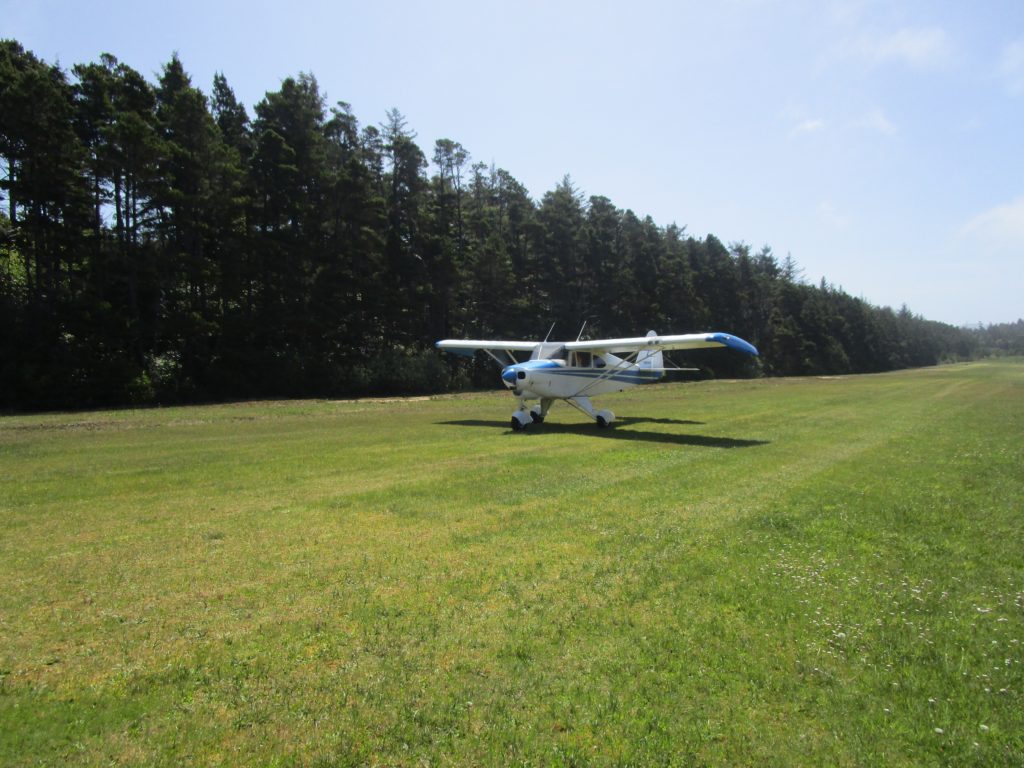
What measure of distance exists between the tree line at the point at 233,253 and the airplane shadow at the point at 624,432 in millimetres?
17969

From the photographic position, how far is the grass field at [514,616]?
3129 mm

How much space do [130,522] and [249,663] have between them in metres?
4.65

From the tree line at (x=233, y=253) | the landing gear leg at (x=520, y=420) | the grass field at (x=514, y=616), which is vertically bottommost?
the grass field at (x=514, y=616)

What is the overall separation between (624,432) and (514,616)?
12.7 meters

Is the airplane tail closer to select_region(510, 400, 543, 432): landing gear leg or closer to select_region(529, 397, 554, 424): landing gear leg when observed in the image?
select_region(529, 397, 554, 424): landing gear leg

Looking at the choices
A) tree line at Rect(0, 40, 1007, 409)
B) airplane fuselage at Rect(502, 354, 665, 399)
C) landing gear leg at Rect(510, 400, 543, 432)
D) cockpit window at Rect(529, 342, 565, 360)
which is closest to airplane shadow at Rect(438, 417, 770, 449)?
landing gear leg at Rect(510, 400, 543, 432)

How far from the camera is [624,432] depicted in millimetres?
16766

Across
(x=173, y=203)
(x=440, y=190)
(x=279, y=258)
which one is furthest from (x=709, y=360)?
(x=173, y=203)

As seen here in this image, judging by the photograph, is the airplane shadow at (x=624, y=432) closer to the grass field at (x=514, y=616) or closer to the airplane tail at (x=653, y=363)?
the airplane tail at (x=653, y=363)

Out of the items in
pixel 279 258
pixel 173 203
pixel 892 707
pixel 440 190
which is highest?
pixel 440 190

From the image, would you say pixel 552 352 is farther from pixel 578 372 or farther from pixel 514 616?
pixel 514 616

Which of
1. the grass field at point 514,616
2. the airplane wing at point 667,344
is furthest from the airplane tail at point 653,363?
the grass field at point 514,616

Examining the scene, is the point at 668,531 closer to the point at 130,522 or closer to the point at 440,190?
the point at 130,522

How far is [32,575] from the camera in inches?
217
